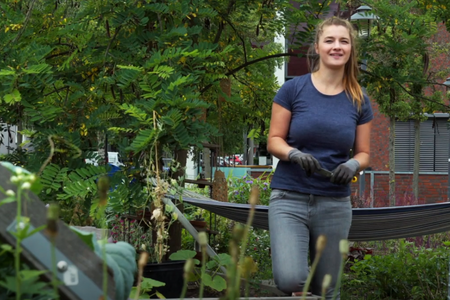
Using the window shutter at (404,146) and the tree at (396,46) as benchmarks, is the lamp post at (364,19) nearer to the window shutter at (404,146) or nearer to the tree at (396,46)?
the tree at (396,46)

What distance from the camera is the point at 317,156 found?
2852mm

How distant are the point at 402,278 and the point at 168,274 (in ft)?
8.19

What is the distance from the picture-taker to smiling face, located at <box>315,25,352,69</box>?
9.55ft

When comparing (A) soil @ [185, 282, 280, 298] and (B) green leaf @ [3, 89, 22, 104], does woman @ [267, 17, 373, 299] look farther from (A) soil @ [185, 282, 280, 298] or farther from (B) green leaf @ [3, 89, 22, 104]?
(A) soil @ [185, 282, 280, 298]

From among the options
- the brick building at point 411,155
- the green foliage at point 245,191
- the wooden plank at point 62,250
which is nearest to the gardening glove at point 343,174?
the wooden plank at point 62,250

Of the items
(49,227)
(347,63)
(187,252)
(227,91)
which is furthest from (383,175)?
(49,227)

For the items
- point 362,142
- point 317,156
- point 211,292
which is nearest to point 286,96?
point 317,156

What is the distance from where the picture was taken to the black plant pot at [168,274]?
4543 millimetres

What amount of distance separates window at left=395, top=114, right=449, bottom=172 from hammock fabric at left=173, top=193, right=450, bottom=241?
1881 cm

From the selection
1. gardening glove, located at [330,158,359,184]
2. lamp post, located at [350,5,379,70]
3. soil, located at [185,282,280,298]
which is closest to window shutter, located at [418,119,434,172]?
lamp post, located at [350,5,379,70]

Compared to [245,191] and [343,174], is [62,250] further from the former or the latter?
[245,191]

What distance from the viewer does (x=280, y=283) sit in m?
2.72

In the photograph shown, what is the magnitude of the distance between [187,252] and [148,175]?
0.72 metres

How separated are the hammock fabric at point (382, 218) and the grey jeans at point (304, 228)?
1408mm
